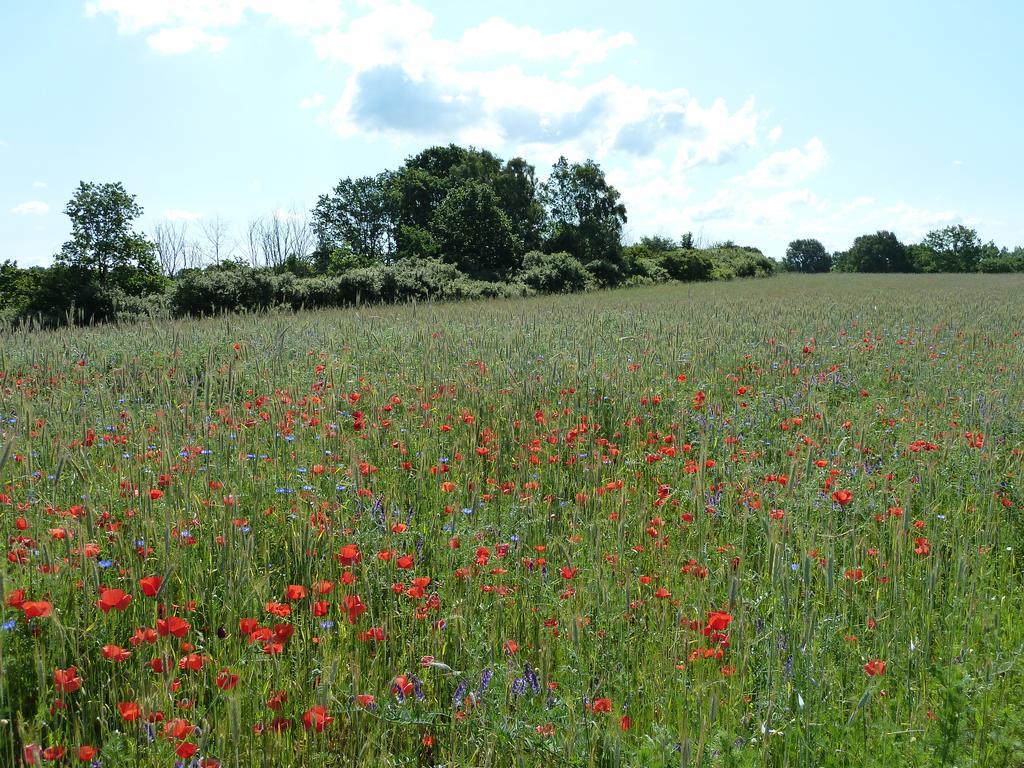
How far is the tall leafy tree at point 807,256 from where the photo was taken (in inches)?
4405

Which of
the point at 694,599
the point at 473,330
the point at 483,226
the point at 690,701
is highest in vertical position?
the point at 483,226

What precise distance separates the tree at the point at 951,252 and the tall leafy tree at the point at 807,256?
14.8m

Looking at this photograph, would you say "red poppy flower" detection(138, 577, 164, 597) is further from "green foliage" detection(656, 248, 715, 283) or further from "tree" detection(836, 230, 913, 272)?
"tree" detection(836, 230, 913, 272)

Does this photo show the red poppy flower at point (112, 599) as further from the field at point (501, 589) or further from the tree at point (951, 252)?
the tree at point (951, 252)

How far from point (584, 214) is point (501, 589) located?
43489 millimetres

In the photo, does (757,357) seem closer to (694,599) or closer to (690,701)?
(694,599)

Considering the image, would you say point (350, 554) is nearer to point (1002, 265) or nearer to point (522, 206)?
point (522, 206)

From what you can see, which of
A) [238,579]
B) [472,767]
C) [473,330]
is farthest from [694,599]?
[473,330]

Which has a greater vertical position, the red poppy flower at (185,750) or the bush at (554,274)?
the bush at (554,274)

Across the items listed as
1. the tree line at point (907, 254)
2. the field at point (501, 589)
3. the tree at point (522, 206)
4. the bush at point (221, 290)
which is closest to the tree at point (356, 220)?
the tree at point (522, 206)

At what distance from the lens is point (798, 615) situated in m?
2.85

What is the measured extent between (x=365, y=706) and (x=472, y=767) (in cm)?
35

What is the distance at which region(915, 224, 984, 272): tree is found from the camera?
96.4 m

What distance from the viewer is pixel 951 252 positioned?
100 metres
